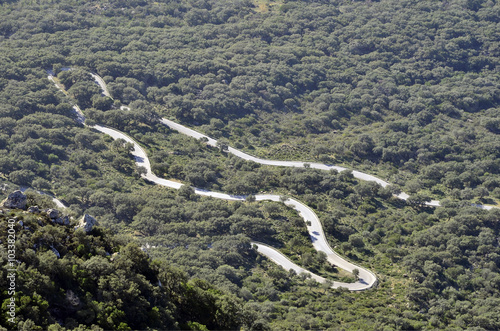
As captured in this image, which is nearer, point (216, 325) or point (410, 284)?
point (216, 325)

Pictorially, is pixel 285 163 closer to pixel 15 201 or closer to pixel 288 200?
pixel 288 200

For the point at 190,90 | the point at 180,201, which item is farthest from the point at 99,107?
the point at 180,201

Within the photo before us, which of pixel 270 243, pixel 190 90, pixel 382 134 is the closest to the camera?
pixel 270 243

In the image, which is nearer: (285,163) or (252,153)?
(285,163)

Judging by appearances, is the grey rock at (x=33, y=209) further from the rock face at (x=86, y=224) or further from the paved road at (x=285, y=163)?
the paved road at (x=285, y=163)

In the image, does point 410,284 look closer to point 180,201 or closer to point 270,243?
point 270,243

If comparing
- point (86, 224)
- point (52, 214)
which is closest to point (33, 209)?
point (52, 214)

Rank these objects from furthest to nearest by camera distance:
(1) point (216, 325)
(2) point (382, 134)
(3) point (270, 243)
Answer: (2) point (382, 134)
(3) point (270, 243)
(1) point (216, 325)
